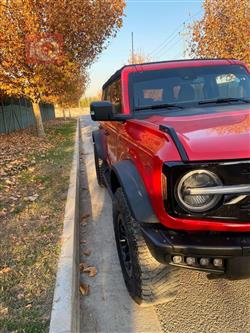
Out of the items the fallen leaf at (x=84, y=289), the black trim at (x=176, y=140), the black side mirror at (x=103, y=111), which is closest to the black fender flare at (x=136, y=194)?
the black trim at (x=176, y=140)

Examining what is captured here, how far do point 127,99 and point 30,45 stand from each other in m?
10.9

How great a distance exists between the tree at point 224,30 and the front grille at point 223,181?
12.6 metres

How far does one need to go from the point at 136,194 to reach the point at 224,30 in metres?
13.6

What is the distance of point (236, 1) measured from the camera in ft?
45.4

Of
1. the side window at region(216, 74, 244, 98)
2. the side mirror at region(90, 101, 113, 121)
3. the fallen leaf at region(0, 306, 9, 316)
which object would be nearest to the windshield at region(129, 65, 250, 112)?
the side window at region(216, 74, 244, 98)

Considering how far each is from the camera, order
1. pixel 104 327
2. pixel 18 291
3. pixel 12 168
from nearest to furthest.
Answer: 1. pixel 104 327
2. pixel 18 291
3. pixel 12 168

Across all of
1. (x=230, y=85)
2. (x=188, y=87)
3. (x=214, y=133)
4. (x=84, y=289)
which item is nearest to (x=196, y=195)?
(x=214, y=133)

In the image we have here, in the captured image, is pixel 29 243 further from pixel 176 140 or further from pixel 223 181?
pixel 223 181

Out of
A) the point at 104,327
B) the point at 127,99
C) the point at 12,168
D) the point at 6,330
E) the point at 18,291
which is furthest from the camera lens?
the point at 12,168

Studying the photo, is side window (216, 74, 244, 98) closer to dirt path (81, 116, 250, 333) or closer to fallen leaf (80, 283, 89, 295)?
dirt path (81, 116, 250, 333)

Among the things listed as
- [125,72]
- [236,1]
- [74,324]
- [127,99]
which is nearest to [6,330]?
[74,324]

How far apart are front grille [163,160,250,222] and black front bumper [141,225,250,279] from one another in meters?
0.13

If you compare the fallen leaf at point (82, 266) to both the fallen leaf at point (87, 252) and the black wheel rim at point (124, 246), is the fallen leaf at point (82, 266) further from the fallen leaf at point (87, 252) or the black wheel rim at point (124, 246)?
the black wheel rim at point (124, 246)

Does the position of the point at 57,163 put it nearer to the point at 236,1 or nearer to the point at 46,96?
the point at 46,96
